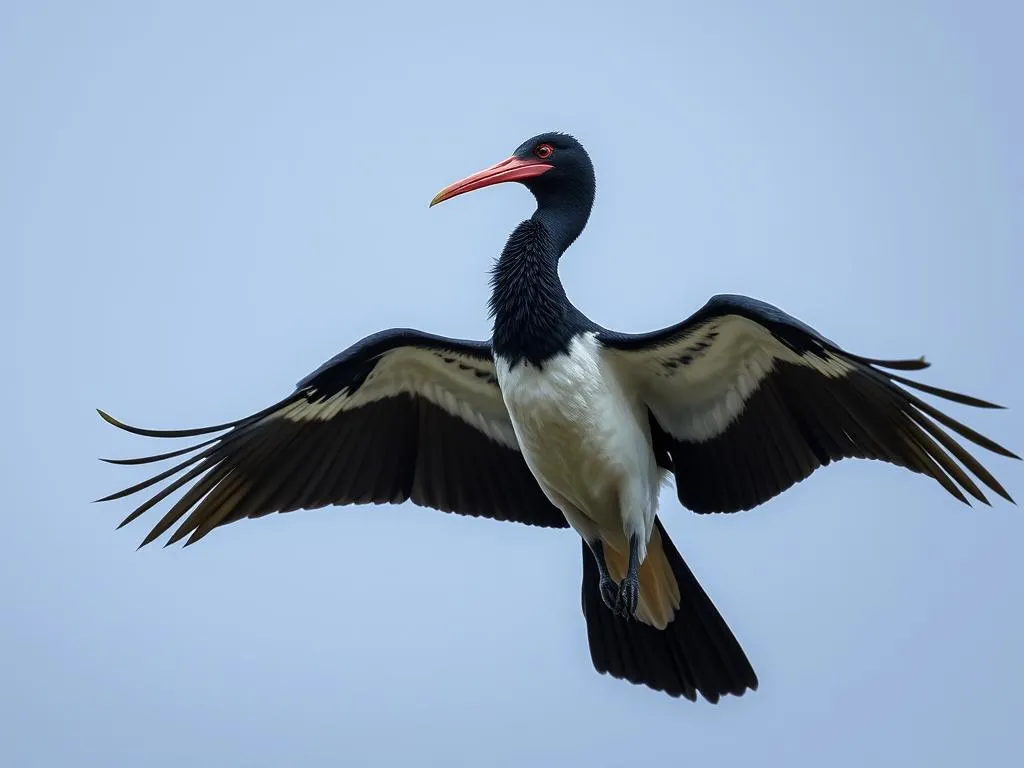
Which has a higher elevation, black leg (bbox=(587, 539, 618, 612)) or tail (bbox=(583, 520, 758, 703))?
black leg (bbox=(587, 539, 618, 612))

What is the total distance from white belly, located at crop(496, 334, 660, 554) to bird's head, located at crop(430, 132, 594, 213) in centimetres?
118

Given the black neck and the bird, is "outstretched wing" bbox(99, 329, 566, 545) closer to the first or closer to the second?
the bird

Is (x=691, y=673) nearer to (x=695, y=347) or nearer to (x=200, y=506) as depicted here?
(x=695, y=347)

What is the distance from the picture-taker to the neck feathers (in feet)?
27.5

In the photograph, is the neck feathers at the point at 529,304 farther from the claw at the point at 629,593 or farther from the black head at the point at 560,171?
the claw at the point at 629,593

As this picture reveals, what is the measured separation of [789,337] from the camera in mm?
8188

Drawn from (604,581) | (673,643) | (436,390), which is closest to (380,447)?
(436,390)

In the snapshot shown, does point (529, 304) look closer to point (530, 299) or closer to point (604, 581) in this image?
point (530, 299)

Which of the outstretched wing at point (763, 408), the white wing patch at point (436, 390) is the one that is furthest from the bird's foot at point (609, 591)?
the white wing patch at point (436, 390)

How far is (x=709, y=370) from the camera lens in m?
8.75

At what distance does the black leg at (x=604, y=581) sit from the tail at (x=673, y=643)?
14cm

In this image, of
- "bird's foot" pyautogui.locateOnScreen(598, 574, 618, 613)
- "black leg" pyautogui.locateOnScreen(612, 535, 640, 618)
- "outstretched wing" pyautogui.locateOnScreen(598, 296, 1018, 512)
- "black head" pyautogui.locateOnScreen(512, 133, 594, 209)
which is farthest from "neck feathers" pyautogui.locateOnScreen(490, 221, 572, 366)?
"bird's foot" pyautogui.locateOnScreen(598, 574, 618, 613)

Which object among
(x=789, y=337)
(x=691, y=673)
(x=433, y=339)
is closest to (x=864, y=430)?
(x=789, y=337)

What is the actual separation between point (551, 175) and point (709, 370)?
5.34 feet
